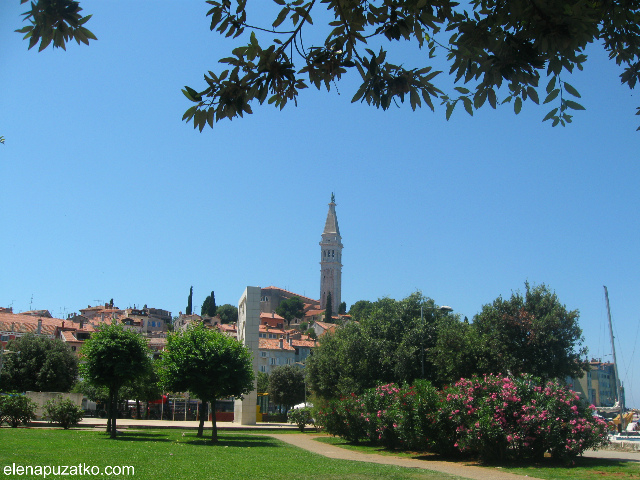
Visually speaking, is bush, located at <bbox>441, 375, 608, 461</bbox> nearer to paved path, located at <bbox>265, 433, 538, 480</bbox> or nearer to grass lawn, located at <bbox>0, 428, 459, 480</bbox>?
paved path, located at <bbox>265, 433, 538, 480</bbox>

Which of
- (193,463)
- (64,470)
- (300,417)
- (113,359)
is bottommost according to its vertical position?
(300,417)

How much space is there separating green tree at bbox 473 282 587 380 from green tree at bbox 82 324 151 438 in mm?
15081

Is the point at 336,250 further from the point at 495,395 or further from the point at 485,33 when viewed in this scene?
the point at 485,33

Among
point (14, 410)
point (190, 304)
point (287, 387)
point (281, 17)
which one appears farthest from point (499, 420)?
point (190, 304)

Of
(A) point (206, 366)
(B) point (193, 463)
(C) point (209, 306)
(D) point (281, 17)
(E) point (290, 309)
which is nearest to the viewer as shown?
(D) point (281, 17)

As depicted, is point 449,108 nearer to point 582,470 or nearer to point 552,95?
point 552,95

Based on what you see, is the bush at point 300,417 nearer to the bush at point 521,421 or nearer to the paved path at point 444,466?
the paved path at point 444,466

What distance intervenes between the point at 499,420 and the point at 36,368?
4312 centimetres

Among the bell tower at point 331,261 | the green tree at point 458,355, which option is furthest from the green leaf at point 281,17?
the bell tower at point 331,261

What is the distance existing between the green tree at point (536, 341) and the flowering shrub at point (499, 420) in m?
6.14

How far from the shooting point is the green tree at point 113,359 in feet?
72.9

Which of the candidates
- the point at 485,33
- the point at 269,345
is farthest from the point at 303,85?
the point at 269,345

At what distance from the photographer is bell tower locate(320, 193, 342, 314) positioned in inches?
6948

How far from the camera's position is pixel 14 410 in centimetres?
2639
